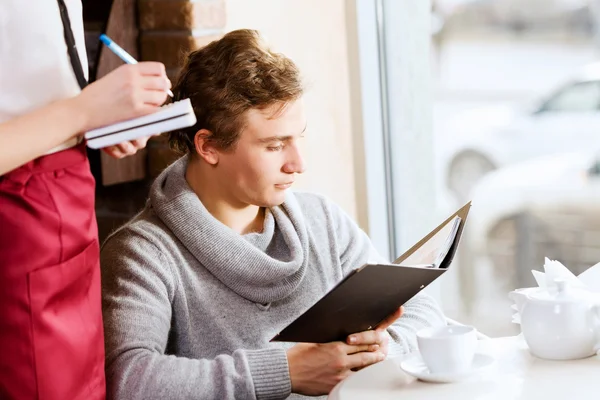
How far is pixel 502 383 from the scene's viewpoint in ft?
4.14

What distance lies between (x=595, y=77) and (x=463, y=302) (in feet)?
2.40

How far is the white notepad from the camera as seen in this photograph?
1.18m

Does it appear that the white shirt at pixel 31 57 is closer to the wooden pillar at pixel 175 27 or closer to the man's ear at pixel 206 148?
Result: the man's ear at pixel 206 148

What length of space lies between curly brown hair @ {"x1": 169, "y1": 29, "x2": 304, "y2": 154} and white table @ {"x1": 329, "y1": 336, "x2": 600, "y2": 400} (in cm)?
56

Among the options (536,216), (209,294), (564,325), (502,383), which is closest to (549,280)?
(564,325)

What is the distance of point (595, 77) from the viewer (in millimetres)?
2383

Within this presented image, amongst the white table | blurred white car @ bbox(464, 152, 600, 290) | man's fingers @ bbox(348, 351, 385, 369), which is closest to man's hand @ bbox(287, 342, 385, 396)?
man's fingers @ bbox(348, 351, 385, 369)

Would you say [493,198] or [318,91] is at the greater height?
[318,91]

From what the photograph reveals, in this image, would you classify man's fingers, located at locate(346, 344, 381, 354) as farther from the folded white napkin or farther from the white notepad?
the white notepad

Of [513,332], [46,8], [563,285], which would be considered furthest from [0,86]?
[513,332]

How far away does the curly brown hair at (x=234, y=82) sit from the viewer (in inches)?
67.7

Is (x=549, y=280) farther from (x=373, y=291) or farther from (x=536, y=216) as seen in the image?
(x=536, y=216)

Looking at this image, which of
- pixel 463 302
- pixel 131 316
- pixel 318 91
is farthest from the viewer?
pixel 463 302

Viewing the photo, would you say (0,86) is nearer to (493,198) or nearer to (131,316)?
(131,316)
